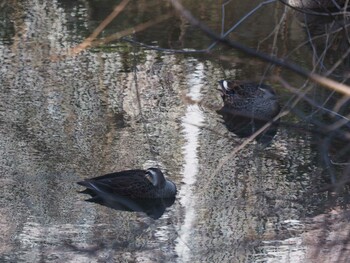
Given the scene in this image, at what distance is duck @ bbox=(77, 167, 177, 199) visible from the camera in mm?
7086

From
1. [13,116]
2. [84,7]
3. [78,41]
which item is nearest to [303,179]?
[13,116]

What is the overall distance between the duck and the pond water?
0.12 m

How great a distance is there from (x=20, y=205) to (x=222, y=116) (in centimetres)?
300

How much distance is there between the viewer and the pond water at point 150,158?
606cm

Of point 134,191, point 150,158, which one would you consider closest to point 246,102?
point 150,158

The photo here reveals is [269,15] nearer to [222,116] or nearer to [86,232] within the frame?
[222,116]

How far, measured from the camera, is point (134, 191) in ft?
24.6

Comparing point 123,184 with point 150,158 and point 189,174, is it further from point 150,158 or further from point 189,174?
point 150,158

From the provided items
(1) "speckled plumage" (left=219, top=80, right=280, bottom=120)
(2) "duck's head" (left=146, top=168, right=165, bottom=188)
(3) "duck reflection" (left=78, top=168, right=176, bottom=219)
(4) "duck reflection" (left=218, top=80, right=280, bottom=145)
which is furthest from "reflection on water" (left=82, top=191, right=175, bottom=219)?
(1) "speckled plumage" (left=219, top=80, right=280, bottom=120)

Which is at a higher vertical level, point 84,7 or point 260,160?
point 260,160

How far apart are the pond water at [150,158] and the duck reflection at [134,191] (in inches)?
4.5

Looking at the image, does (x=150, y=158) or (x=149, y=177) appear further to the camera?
(x=150, y=158)

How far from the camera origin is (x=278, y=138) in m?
8.36

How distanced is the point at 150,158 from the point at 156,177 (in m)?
0.88
